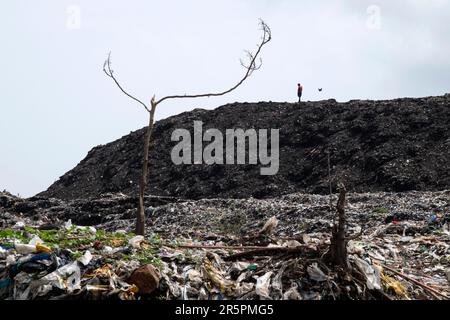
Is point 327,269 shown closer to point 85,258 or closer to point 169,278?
point 169,278

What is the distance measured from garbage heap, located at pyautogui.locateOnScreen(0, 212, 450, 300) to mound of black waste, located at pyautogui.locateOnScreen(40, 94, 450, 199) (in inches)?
611

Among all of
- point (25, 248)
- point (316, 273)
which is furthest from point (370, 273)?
point (25, 248)

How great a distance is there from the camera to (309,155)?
25750 mm

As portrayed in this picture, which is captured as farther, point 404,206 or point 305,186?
point 305,186

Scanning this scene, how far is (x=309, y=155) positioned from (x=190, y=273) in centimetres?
2077

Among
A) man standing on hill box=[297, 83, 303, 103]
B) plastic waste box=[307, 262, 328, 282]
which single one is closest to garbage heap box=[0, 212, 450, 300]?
plastic waste box=[307, 262, 328, 282]

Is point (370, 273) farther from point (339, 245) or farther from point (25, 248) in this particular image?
point (25, 248)

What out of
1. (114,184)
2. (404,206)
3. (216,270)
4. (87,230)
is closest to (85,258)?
(216,270)

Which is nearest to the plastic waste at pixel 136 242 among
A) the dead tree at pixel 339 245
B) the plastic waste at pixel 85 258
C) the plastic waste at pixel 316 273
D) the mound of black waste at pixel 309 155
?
the plastic waste at pixel 85 258

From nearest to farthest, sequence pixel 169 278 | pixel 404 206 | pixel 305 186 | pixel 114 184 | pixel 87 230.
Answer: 1. pixel 169 278
2. pixel 87 230
3. pixel 404 206
4. pixel 305 186
5. pixel 114 184

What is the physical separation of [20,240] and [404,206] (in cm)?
1100

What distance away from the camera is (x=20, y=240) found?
20.7 ft

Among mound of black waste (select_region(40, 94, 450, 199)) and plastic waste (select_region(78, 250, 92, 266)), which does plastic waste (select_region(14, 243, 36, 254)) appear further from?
mound of black waste (select_region(40, 94, 450, 199))

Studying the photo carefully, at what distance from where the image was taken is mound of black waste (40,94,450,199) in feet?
72.8
